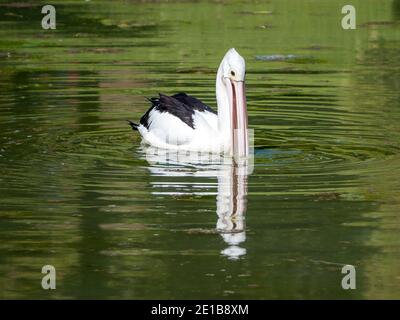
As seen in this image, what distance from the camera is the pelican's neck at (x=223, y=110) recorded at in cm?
1209

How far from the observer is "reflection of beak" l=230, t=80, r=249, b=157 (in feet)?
38.9

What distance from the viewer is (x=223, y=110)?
12320mm

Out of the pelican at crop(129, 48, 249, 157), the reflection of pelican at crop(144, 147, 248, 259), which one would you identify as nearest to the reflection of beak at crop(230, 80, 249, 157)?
the pelican at crop(129, 48, 249, 157)

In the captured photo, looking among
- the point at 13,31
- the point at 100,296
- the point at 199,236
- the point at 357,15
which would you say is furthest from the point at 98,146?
the point at 357,15

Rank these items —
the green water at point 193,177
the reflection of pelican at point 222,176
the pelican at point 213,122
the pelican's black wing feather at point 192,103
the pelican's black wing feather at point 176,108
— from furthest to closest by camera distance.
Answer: the pelican's black wing feather at point 192,103 < the pelican's black wing feather at point 176,108 < the pelican at point 213,122 < the reflection of pelican at point 222,176 < the green water at point 193,177

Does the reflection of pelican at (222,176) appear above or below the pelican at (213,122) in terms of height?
below

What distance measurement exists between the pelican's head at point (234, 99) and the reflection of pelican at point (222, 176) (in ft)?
0.59

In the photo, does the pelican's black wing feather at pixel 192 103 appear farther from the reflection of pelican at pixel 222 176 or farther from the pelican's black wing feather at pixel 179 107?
the reflection of pelican at pixel 222 176

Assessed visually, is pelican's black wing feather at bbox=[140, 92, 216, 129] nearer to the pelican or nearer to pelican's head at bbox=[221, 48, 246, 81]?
the pelican

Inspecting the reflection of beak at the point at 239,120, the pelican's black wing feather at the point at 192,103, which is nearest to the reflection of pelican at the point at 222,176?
the reflection of beak at the point at 239,120

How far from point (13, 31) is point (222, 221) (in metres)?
12.8

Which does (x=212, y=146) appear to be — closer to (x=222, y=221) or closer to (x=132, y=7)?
(x=222, y=221)

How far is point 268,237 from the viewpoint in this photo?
29.5 feet

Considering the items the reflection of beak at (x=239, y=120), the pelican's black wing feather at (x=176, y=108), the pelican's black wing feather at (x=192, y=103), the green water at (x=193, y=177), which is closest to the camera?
the green water at (x=193, y=177)
